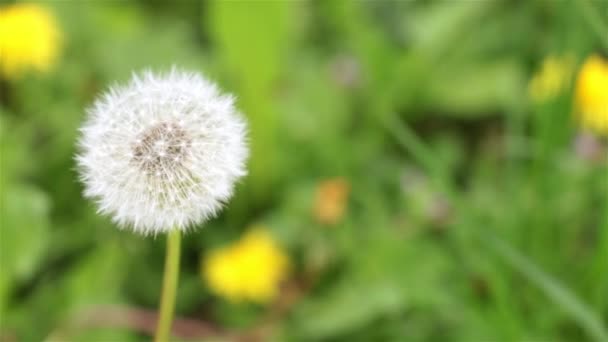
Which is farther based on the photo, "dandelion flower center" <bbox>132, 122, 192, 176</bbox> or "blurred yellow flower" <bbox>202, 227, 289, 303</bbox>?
"blurred yellow flower" <bbox>202, 227, 289, 303</bbox>

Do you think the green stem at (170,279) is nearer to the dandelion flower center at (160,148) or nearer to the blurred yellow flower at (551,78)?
the dandelion flower center at (160,148)

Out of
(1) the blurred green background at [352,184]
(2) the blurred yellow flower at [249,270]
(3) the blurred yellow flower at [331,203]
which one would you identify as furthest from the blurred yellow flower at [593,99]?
(2) the blurred yellow flower at [249,270]

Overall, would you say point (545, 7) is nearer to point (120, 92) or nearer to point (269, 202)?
point (269, 202)

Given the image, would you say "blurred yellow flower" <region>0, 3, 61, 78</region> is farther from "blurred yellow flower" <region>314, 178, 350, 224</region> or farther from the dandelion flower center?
the dandelion flower center

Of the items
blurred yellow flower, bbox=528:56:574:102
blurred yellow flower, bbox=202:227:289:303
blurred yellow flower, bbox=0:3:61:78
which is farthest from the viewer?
blurred yellow flower, bbox=0:3:61:78

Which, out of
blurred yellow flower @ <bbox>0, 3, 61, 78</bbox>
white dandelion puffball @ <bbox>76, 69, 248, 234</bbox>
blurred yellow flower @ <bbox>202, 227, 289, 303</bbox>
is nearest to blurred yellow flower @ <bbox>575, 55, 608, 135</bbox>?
blurred yellow flower @ <bbox>202, 227, 289, 303</bbox>

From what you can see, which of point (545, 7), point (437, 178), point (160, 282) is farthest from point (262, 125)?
point (545, 7)
